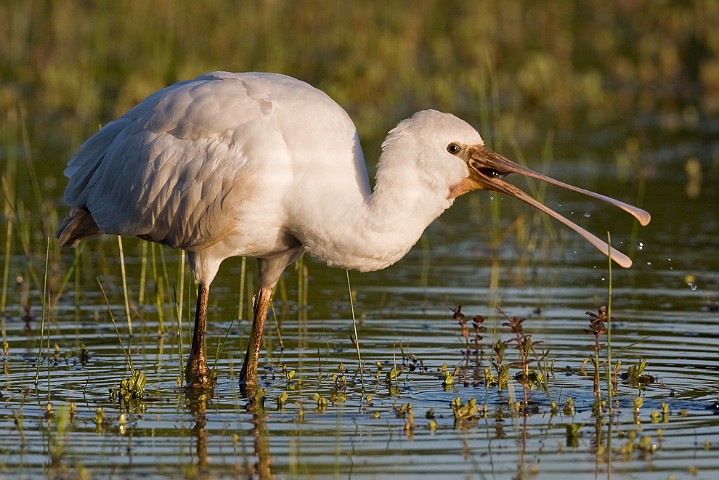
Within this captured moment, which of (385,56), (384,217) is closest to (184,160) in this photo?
(384,217)

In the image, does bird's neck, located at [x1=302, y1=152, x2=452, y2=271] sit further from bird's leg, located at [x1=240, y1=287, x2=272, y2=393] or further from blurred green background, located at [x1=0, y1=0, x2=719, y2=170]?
blurred green background, located at [x1=0, y1=0, x2=719, y2=170]

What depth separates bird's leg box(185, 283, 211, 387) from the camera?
7.54 m

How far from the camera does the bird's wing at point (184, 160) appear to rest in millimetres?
7285

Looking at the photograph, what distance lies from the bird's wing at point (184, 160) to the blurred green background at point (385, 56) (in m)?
6.66

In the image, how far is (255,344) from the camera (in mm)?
7867

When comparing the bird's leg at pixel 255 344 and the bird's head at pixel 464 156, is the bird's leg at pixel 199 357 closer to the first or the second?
the bird's leg at pixel 255 344

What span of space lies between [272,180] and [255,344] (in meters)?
1.14

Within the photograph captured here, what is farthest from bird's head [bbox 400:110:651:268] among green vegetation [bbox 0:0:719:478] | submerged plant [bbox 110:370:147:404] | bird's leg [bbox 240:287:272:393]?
submerged plant [bbox 110:370:147:404]

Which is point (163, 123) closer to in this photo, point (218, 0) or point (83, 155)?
point (83, 155)

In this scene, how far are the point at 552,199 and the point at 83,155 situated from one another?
5461mm

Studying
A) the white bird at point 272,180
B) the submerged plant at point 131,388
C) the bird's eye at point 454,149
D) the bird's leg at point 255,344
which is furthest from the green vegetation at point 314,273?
the bird's eye at point 454,149

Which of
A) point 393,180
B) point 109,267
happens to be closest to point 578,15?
point 109,267

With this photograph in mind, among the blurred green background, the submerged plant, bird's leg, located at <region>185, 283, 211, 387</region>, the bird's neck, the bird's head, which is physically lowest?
the submerged plant

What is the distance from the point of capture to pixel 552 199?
12922 millimetres
